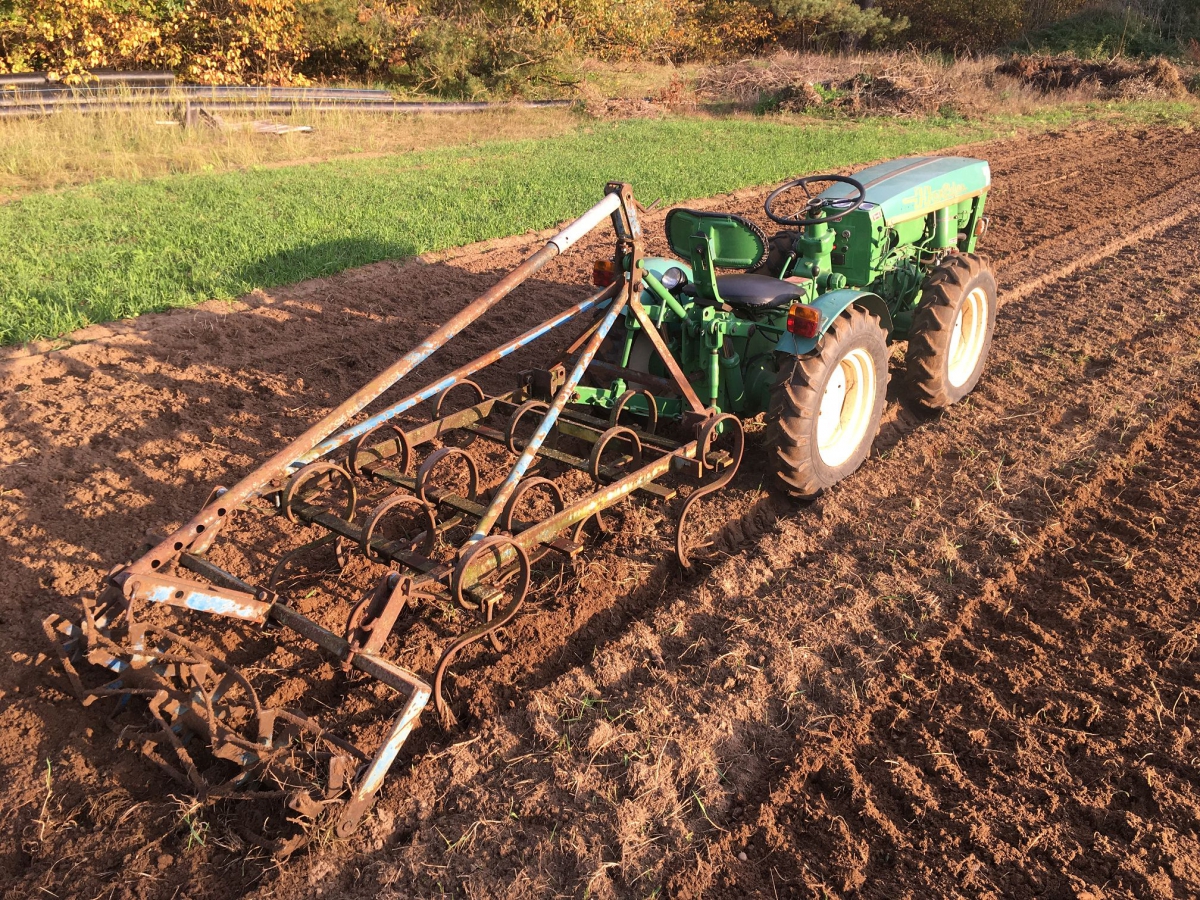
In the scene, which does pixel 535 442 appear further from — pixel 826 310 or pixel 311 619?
pixel 826 310

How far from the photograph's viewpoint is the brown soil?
106 inches

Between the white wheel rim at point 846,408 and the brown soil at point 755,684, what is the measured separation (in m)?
0.22

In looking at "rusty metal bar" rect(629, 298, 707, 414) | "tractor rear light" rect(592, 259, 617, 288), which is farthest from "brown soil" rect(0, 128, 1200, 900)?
"tractor rear light" rect(592, 259, 617, 288)

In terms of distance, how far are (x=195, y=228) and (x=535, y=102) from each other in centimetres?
1205

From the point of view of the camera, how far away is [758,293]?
470 cm

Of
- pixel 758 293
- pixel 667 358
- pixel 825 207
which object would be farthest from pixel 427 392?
pixel 825 207

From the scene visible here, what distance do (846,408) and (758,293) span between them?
85cm

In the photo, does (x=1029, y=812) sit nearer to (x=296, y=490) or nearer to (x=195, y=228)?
(x=296, y=490)

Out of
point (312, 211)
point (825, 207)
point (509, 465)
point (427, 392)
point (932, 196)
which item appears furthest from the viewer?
point (312, 211)

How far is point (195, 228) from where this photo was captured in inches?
362

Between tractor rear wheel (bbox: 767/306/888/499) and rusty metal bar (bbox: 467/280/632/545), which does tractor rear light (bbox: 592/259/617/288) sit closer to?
rusty metal bar (bbox: 467/280/632/545)

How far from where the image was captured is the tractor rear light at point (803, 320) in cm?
418

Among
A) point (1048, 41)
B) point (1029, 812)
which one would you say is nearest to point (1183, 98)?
point (1048, 41)

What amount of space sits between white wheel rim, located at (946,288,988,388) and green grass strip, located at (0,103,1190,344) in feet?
18.5
